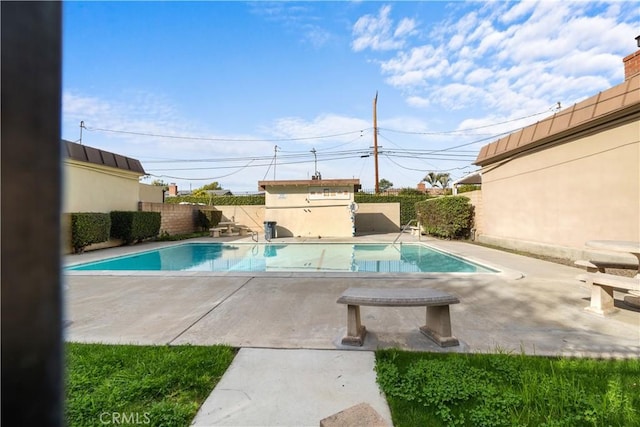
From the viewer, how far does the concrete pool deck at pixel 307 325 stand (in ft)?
8.95

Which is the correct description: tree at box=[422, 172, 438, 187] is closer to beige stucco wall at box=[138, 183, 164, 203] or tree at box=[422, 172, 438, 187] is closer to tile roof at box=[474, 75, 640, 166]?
tile roof at box=[474, 75, 640, 166]

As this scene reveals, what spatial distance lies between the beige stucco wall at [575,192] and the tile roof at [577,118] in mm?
375

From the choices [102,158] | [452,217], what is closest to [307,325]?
[452,217]

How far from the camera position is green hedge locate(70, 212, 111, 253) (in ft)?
36.9

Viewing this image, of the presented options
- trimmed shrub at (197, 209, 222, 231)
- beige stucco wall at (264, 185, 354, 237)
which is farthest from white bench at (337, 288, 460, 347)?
trimmed shrub at (197, 209, 222, 231)

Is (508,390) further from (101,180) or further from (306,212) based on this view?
(306,212)

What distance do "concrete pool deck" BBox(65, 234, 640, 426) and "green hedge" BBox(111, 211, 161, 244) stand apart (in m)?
7.66

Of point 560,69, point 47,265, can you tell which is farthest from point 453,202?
point 47,265

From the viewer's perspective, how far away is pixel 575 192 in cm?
901

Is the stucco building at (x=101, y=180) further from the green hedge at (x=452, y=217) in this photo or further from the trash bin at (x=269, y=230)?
the green hedge at (x=452, y=217)

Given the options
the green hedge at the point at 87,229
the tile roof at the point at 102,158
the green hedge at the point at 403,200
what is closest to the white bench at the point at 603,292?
the green hedge at the point at 87,229

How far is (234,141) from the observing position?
36062mm

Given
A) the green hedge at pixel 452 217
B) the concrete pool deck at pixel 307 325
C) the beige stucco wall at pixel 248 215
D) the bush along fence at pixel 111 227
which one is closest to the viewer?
the concrete pool deck at pixel 307 325

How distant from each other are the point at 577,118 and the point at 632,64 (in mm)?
1896
